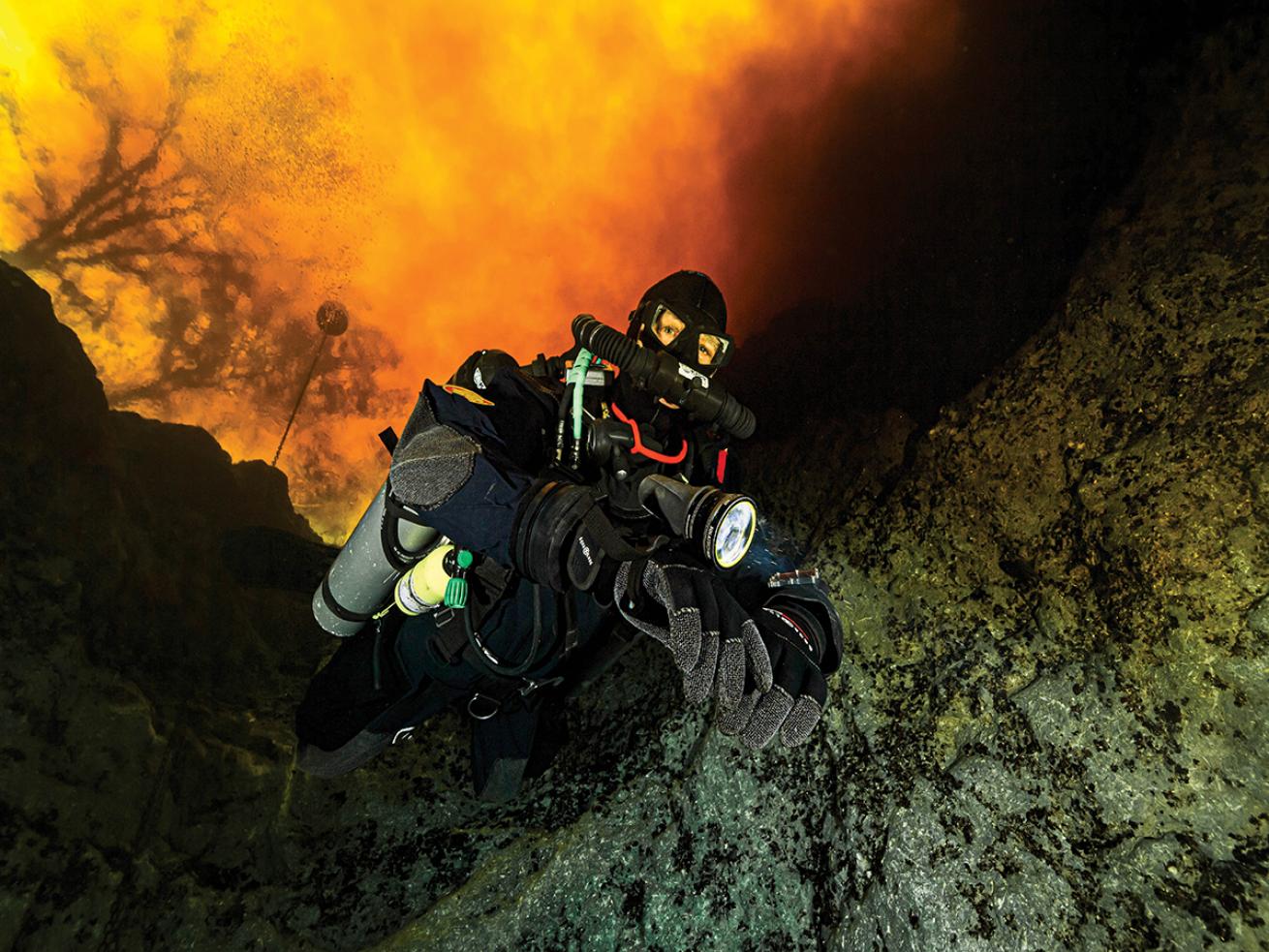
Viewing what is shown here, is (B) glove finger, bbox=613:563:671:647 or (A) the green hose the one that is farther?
(A) the green hose

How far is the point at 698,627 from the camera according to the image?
1397mm

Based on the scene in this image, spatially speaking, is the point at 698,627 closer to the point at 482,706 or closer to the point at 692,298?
the point at 482,706

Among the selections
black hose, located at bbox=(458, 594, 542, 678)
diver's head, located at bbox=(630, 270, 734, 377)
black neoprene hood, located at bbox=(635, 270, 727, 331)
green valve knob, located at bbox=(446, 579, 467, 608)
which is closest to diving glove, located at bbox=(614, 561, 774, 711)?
green valve knob, located at bbox=(446, 579, 467, 608)

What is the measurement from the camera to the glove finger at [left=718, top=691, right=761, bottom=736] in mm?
1498

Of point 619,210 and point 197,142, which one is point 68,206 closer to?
point 197,142

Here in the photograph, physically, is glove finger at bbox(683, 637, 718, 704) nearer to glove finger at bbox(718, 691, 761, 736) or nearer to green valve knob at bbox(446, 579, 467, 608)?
glove finger at bbox(718, 691, 761, 736)

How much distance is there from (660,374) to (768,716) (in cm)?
147

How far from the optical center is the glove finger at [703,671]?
4.54ft

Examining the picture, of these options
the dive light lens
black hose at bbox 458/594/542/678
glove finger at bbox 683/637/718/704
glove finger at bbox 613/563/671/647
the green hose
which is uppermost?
the green hose

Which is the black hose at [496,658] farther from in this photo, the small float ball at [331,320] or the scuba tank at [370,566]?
the small float ball at [331,320]

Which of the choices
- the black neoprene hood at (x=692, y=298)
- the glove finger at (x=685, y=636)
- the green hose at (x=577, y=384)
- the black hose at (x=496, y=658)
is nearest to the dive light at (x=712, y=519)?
the glove finger at (x=685, y=636)

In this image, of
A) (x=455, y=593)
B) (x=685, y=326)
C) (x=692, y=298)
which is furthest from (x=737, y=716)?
(x=692, y=298)

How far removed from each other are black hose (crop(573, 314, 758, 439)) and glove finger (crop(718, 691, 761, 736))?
1371 millimetres

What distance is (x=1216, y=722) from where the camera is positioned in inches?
56.3
